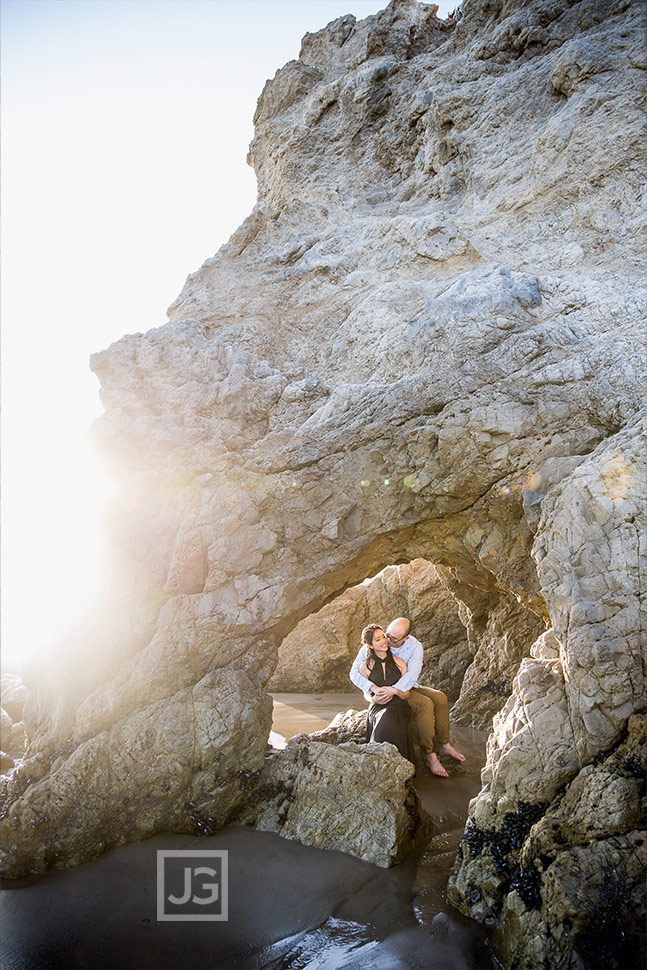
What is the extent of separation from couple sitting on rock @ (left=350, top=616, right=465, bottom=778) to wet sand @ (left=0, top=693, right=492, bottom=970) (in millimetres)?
1360

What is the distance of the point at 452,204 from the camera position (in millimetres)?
9945

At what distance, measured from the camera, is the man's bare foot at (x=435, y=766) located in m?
7.55

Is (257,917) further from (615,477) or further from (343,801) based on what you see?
(615,477)

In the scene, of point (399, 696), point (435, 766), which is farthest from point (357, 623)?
point (399, 696)

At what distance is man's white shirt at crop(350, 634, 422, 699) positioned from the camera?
7.35 m

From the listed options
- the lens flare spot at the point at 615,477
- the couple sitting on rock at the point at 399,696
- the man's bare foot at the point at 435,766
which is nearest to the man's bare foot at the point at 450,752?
the couple sitting on rock at the point at 399,696

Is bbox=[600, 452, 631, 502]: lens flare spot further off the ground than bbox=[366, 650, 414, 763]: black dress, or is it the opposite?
bbox=[600, 452, 631, 502]: lens flare spot

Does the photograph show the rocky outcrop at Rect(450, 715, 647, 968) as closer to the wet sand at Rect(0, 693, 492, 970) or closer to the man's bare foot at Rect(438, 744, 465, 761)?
the wet sand at Rect(0, 693, 492, 970)

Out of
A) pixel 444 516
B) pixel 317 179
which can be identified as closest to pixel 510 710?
pixel 444 516

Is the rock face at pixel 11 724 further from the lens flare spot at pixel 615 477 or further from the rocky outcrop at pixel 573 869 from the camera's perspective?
the lens flare spot at pixel 615 477

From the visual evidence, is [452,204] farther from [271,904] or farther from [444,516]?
[271,904]

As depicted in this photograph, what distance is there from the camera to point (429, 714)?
793 cm

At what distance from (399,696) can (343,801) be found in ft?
5.28

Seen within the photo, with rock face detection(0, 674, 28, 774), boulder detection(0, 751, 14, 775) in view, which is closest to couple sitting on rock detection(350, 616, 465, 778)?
rock face detection(0, 674, 28, 774)
